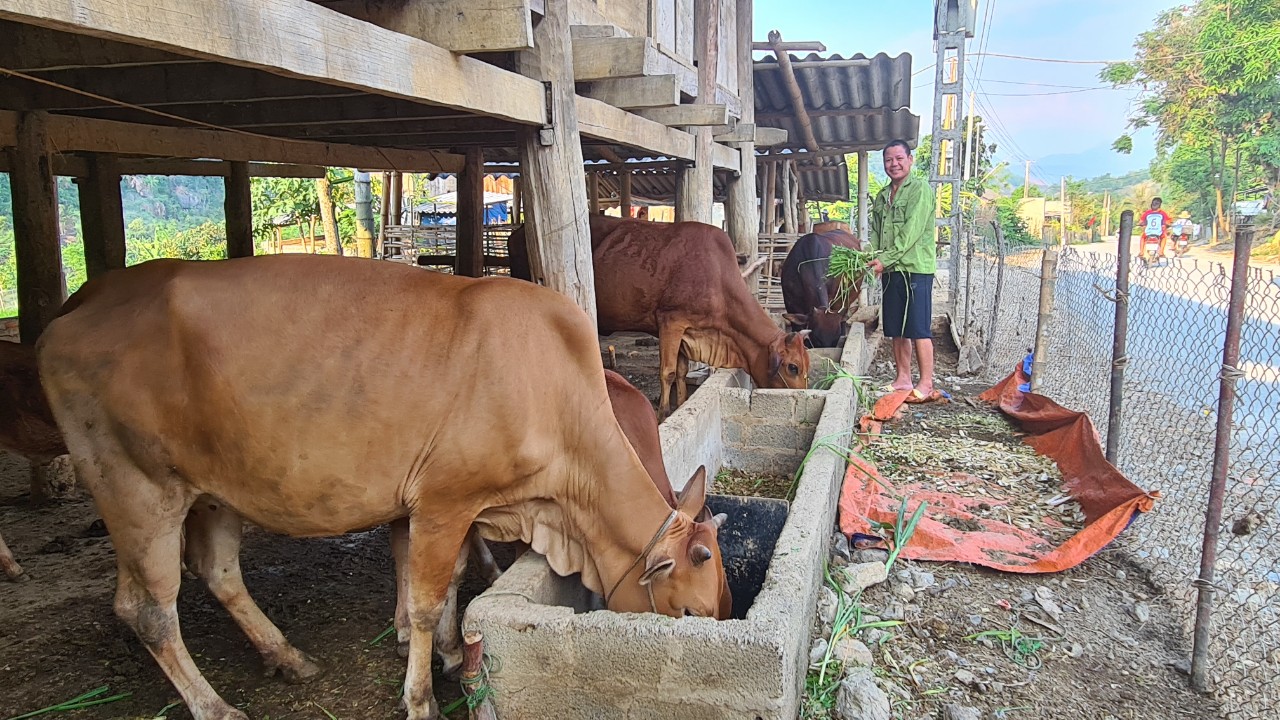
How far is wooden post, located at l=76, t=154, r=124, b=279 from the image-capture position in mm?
7051

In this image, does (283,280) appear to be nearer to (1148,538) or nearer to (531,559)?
(531,559)

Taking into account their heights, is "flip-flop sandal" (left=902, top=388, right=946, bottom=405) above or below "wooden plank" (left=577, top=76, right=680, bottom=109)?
below

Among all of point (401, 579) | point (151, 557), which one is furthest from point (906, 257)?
point (151, 557)

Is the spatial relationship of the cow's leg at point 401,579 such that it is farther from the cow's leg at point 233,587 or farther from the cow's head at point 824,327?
the cow's head at point 824,327

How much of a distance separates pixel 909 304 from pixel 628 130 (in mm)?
3318

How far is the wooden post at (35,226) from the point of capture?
485 cm

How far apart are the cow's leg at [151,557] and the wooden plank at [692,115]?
405 cm

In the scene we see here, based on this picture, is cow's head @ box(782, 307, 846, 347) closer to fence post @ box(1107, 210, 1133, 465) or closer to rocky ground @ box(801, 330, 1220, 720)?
fence post @ box(1107, 210, 1133, 465)

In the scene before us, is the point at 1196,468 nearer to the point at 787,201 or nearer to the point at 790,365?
the point at 790,365

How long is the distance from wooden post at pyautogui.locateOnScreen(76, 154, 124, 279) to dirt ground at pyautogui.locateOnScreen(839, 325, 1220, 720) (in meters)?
6.72

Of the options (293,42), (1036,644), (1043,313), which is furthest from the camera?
(1043,313)

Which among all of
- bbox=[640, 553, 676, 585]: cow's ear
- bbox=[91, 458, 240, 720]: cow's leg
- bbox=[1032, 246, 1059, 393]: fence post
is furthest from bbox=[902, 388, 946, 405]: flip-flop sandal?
bbox=[91, 458, 240, 720]: cow's leg

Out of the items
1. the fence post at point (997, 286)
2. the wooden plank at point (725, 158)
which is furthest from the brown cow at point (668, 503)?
the fence post at point (997, 286)

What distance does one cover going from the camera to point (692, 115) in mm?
5961
